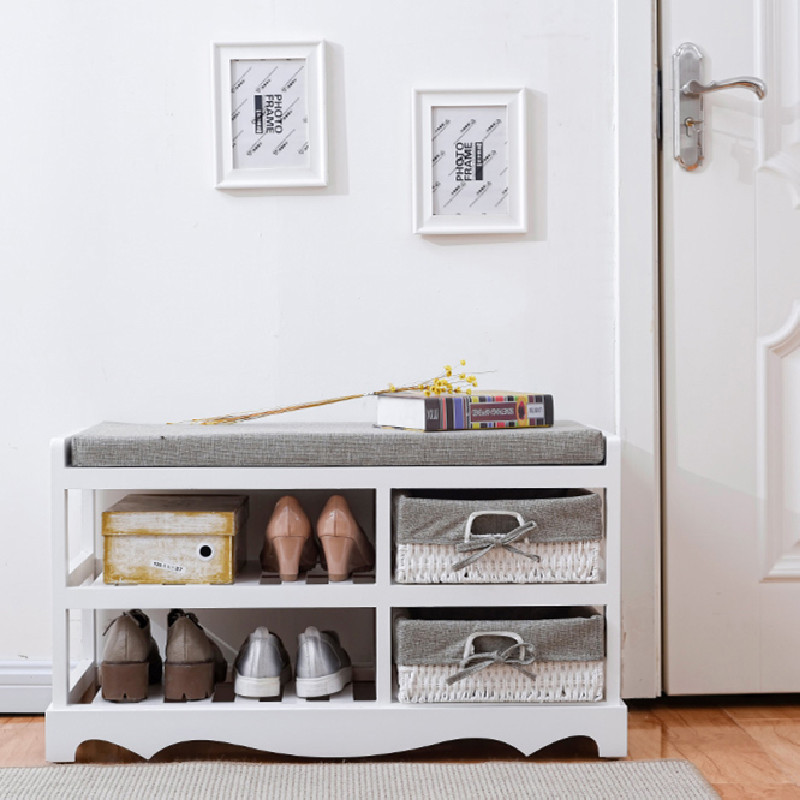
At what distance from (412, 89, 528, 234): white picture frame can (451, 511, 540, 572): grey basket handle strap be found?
22.5 inches

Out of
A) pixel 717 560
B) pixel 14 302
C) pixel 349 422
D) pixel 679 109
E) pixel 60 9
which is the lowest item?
pixel 717 560

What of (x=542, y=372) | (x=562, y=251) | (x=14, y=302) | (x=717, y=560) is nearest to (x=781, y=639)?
(x=717, y=560)

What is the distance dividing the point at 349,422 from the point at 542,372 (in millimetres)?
368

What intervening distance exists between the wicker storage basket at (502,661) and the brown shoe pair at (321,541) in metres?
0.13

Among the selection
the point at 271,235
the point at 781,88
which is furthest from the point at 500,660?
the point at 781,88

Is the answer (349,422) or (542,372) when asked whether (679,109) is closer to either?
(542,372)

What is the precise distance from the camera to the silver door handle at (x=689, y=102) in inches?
67.4

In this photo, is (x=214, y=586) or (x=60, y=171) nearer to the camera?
(x=214, y=586)

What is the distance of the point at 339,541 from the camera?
58.3 inches

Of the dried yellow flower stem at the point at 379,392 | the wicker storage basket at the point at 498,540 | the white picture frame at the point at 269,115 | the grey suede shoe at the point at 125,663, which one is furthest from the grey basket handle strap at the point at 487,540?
the white picture frame at the point at 269,115

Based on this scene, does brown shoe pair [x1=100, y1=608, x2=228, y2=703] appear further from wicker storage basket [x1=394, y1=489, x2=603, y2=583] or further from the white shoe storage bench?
wicker storage basket [x1=394, y1=489, x2=603, y2=583]

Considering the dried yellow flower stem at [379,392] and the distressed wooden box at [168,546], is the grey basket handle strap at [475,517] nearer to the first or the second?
the dried yellow flower stem at [379,392]

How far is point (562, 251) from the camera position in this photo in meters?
1.74

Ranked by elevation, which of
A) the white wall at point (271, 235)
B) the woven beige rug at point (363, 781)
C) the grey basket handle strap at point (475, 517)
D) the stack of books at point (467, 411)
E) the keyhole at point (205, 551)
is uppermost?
the white wall at point (271, 235)
